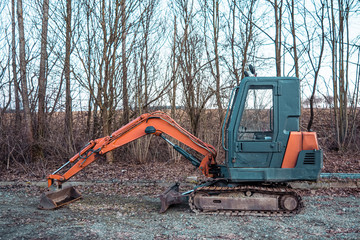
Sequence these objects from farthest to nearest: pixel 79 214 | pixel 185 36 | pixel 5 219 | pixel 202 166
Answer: pixel 185 36, pixel 202 166, pixel 79 214, pixel 5 219

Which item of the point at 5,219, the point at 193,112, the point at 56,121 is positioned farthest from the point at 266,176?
the point at 56,121

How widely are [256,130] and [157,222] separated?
2291 mm

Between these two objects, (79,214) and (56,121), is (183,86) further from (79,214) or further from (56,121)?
(79,214)

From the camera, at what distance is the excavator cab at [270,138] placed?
5.68m

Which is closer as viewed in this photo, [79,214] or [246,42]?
[79,214]

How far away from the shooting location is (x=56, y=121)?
1226cm

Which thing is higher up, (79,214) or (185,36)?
(185,36)

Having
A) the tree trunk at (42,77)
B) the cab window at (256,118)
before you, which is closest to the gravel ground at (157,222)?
the cab window at (256,118)

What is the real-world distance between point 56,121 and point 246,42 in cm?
742

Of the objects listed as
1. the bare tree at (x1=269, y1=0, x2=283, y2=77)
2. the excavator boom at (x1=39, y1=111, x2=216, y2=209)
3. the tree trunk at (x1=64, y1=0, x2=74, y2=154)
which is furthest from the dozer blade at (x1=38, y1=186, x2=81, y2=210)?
the bare tree at (x1=269, y1=0, x2=283, y2=77)

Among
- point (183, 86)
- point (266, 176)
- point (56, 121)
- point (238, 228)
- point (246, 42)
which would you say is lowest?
point (238, 228)

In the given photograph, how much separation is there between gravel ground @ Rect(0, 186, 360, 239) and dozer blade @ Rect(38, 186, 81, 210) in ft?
0.46

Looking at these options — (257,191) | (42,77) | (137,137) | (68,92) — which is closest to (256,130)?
(257,191)

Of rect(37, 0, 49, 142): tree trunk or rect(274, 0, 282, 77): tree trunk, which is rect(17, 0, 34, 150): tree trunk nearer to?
rect(37, 0, 49, 142): tree trunk
